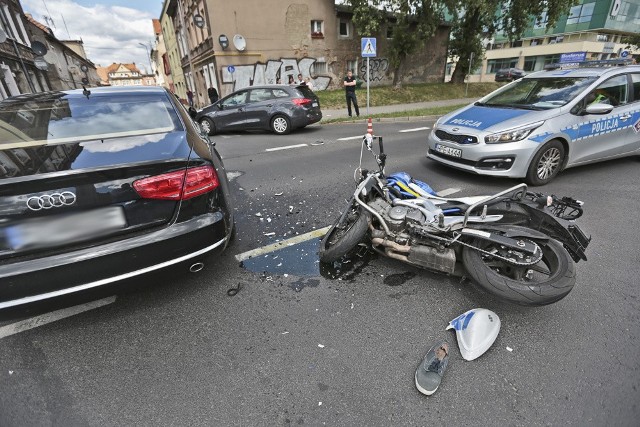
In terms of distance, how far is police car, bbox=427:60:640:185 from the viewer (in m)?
4.49

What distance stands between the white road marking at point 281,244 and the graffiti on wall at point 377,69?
2251 centimetres

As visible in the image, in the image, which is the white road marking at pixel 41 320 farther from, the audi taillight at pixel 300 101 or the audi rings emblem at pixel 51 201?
the audi taillight at pixel 300 101

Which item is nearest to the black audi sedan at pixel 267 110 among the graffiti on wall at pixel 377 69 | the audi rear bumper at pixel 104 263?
the audi rear bumper at pixel 104 263

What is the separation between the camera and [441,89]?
21594 millimetres

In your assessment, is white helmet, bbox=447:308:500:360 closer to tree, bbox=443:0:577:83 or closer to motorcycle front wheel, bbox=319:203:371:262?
motorcycle front wheel, bbox=319:203:371:262

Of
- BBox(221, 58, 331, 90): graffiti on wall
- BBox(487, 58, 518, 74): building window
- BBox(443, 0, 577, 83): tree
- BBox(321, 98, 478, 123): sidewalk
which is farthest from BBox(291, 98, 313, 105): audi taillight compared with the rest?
BBox(487, 58, 518, 74): building window

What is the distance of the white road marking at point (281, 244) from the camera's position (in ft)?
10.5

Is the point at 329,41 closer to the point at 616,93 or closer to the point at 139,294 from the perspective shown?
the point at 616,93

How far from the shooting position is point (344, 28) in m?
22.6

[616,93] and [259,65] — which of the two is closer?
[616,93]

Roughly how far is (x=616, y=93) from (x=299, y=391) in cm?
626

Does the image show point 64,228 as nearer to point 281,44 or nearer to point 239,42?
point 239,42

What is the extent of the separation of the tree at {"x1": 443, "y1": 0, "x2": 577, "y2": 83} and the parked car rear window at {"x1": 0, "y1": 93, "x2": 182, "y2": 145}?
18948 millimetres

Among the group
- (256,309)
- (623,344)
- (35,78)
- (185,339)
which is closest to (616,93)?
(623,344)
